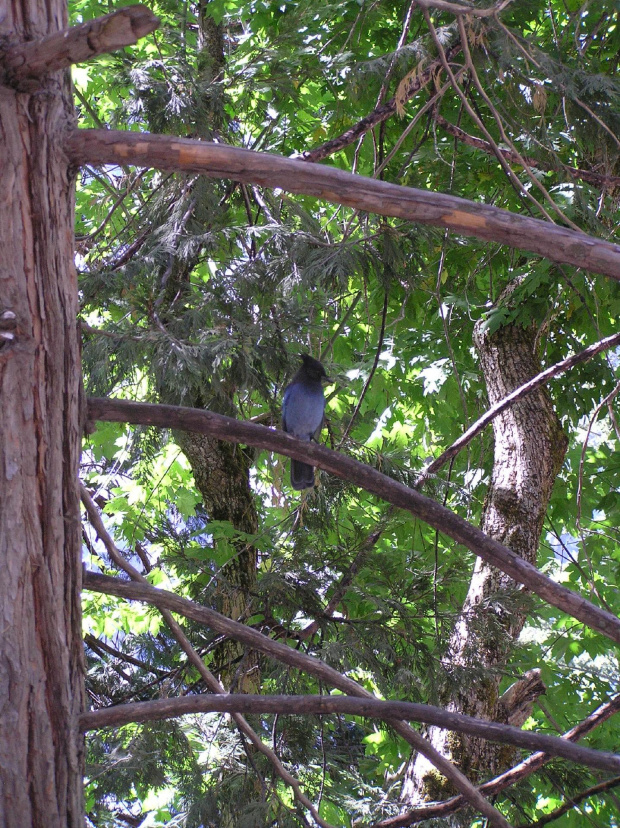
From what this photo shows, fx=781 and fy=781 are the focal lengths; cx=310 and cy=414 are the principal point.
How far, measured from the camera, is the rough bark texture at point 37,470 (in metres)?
2.00

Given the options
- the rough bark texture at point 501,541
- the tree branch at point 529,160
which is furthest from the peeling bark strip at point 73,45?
the rough bark texture at point 501,541

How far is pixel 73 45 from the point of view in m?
1.80

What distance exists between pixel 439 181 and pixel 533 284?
38.1 inches

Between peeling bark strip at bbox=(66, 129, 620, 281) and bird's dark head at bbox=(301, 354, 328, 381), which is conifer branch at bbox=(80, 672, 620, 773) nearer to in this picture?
peeling bark strip at bbox=(66, 129, 620, 281)

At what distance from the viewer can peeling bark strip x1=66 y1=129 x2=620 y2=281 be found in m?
1.96

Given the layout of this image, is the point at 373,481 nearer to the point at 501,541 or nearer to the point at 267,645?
the point at 267,645

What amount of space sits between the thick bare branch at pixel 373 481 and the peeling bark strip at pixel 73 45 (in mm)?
956

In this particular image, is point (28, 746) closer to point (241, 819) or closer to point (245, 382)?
point (241, 819)

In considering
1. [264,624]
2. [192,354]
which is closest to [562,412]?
[264,624]

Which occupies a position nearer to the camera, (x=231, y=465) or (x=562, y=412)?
(x=562, y=412)

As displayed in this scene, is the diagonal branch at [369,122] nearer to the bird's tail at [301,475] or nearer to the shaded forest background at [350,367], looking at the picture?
the shaded forest background at [350,367]

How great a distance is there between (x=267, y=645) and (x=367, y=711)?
19.4 inches

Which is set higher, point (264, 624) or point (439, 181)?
point (439, 181)

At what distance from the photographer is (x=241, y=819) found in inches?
143
